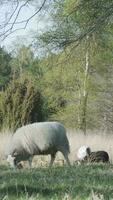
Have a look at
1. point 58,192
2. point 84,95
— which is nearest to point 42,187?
point 58,192

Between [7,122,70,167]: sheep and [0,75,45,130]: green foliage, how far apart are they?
6189 mm

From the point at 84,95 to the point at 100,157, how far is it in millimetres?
16647

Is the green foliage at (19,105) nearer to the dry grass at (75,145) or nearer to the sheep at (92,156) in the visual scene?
the dry grass at (75,145)

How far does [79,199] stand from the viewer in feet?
19.3

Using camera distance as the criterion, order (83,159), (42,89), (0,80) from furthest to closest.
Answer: (0,80)
(42,89)
(83,159)

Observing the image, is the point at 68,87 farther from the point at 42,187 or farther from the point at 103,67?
the point at 42,187

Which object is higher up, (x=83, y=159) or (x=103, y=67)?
(x=103, y=67)

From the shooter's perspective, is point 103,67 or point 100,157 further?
point 103,67

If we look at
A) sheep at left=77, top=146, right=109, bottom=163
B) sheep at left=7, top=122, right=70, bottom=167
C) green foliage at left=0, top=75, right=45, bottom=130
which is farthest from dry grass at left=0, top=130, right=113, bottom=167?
green foliage at left=0, top=75, right=45, bottom=130

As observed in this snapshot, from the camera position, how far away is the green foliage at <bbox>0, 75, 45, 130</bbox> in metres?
25.7

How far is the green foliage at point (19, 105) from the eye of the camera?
25.7m

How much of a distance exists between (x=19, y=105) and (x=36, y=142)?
28.9 feet

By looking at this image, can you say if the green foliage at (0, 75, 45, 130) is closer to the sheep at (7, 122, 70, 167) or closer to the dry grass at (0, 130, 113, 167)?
the dry grass at (0, 130, 113, 167)

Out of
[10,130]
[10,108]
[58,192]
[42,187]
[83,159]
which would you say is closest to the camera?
[58,192]
